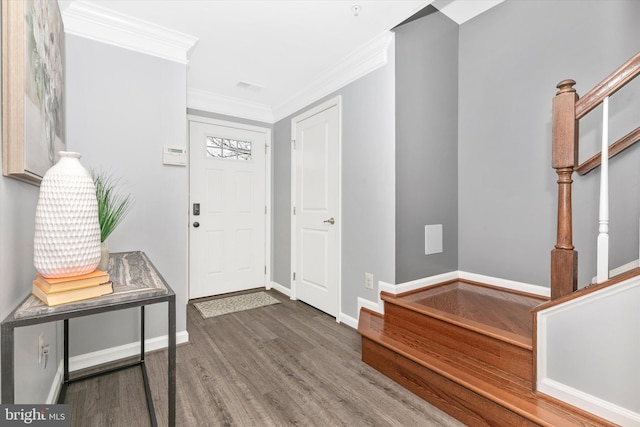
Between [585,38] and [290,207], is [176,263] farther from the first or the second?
[585,38]

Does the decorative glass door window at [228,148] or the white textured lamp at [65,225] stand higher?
the decorative glass door window at [228,148]

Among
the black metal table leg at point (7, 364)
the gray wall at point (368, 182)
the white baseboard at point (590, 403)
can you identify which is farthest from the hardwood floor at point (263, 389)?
the black metal table leg at point (7, 364)

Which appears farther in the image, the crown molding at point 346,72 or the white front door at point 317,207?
the white front door at point 317,207

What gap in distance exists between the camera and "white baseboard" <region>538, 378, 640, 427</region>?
114 centimetres

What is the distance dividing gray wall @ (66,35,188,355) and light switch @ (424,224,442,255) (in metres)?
1.95

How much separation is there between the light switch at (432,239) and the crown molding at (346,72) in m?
1.38

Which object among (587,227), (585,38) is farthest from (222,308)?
(585,38)

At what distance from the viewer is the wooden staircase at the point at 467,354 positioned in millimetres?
1363

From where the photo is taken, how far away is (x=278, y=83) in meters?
3.15

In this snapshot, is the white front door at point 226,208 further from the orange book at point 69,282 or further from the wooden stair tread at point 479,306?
the orange book at point 69,282

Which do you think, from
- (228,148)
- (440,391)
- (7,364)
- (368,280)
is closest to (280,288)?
(368,280)

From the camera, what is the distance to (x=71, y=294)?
95 centimetres

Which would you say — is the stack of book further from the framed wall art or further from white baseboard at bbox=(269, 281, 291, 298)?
white baseboard at bbox=(269, 281, 291, 298)
